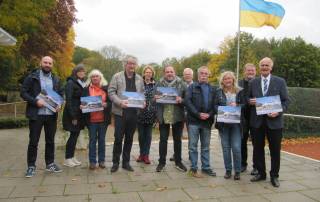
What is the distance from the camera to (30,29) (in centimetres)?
1700

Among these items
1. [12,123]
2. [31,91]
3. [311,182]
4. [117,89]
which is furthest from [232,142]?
[12,123]

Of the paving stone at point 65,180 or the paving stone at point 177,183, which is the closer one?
the paving stone at point 177,183

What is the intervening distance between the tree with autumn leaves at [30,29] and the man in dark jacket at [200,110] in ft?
33.6

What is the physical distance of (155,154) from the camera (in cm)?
918

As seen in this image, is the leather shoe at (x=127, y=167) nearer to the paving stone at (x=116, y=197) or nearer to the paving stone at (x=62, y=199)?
the paving stone at (x=116, y=197)

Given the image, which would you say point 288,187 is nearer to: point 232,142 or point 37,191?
point 232,142

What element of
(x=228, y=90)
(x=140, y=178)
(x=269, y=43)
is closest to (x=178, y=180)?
(x=140, y=178)

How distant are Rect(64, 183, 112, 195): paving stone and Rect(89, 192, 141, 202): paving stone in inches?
7.9

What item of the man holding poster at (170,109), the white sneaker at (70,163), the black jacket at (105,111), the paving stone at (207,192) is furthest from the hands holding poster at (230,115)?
the white sneaker at (70,163)

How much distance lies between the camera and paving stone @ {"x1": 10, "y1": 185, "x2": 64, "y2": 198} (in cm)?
555

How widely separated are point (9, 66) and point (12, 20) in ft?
8.20

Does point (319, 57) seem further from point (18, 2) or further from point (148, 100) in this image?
point (148, 100)

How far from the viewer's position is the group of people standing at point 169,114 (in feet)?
21.5

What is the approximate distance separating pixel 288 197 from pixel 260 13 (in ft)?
22.8
